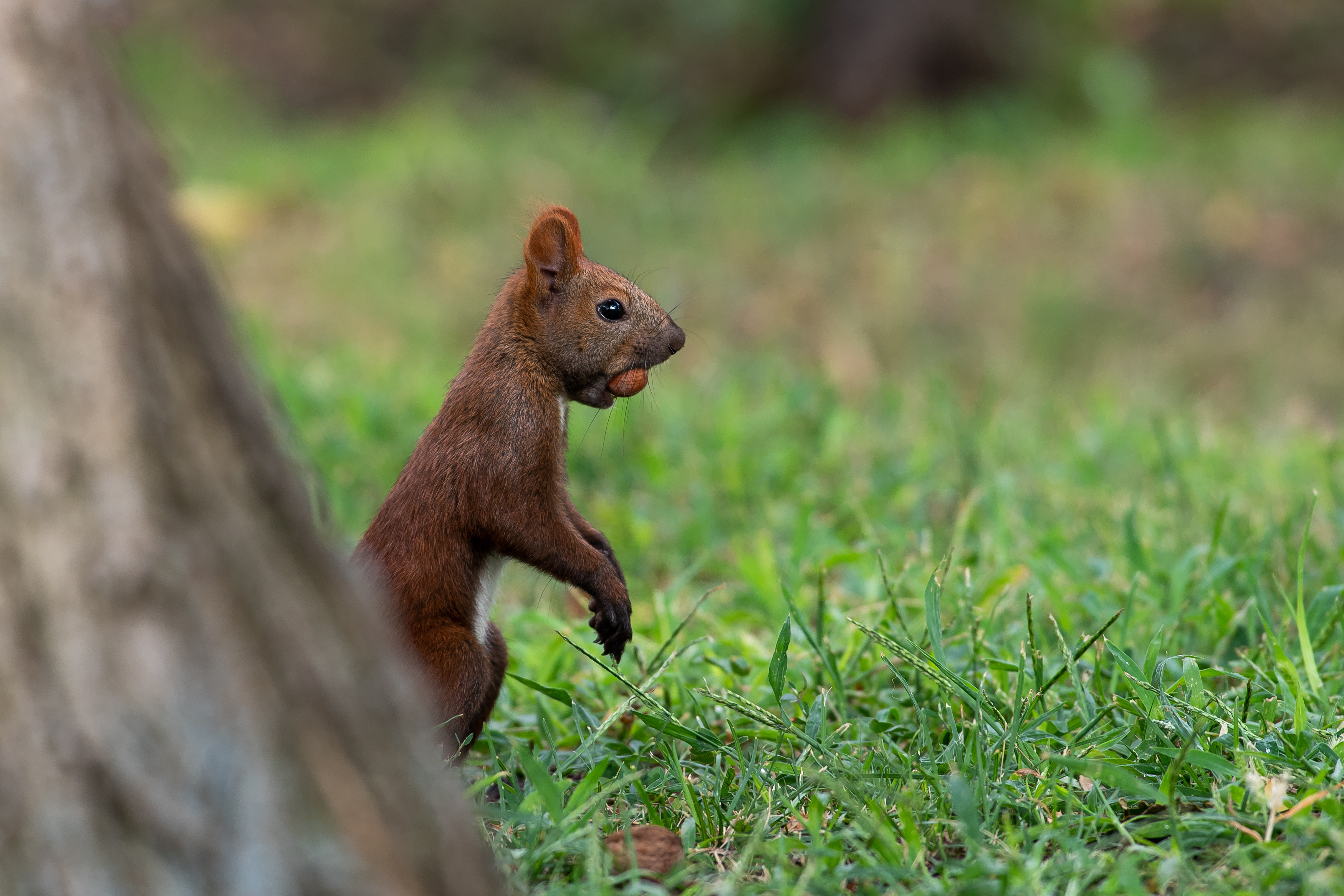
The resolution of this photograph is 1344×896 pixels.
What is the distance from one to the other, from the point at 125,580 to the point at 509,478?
109 cm

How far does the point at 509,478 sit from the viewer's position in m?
2.43

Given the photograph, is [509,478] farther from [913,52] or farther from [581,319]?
[913,52]

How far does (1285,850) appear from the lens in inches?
75.4

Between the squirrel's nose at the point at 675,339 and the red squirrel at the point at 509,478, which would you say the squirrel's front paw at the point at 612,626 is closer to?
the red squirrel at the point at 509,478

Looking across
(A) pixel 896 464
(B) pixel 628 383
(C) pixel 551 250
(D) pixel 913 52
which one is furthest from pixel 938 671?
(D) pixel 913 52

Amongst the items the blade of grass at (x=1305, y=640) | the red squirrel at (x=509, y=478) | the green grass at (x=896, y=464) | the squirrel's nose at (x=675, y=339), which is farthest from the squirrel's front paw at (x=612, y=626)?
the blade of grass at (x=1305, y=640)

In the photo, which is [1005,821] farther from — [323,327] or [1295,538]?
[323,327]

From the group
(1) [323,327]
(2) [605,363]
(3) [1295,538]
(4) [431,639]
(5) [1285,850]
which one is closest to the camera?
(5) [1285,850]

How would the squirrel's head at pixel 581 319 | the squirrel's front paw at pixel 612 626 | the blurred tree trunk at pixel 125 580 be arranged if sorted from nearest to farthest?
the blurred tree trunk at pixel 125 580 → the squirrel's front paw at pixel 612 626 → the squirrel's head at pixel 581 319

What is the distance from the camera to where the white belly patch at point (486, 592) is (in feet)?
7.99

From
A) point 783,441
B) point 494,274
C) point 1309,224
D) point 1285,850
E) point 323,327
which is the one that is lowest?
point 323,327

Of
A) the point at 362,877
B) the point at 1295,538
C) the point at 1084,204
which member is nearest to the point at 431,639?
the point at 362,877

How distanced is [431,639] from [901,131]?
870 cm

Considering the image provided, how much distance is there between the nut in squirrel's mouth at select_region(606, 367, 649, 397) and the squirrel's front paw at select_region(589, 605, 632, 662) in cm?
45
